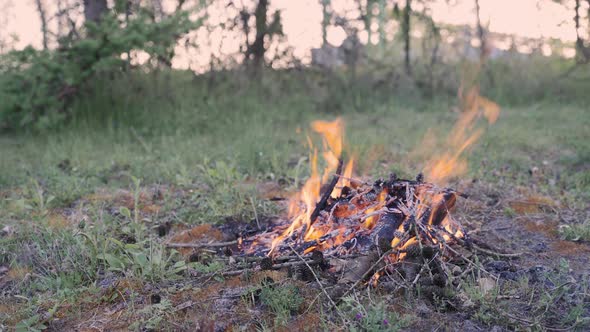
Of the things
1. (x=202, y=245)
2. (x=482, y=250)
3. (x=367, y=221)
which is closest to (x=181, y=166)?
(x=202, y=245)

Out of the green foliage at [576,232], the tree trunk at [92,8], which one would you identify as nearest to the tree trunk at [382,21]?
the tree trunk at [92,8]

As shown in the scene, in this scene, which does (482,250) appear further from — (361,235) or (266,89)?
(266,89)

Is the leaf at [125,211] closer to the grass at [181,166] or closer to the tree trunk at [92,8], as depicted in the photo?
the grass at [181,166]

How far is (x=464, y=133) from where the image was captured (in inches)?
285

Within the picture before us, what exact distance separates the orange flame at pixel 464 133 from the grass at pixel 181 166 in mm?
169

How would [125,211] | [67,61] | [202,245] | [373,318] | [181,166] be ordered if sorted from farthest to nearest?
[67,61]
[181,166]
[125,211]
[202,245]
[373,318]

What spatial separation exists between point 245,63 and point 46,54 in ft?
10.3

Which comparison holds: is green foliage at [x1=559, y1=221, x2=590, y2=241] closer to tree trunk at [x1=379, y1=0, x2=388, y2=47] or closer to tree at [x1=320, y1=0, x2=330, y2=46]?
tree at [x1=320, y1=0, x2=330, y2=46]

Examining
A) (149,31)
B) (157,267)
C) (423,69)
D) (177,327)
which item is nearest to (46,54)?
(149,31)

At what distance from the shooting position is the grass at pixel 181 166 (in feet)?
9.62

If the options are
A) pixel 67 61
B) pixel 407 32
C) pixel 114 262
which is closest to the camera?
pixel 114 262

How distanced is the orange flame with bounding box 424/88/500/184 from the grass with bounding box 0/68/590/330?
0.17 meters

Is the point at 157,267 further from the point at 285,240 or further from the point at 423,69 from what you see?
the point at 423,69

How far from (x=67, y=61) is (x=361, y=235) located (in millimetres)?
5758
